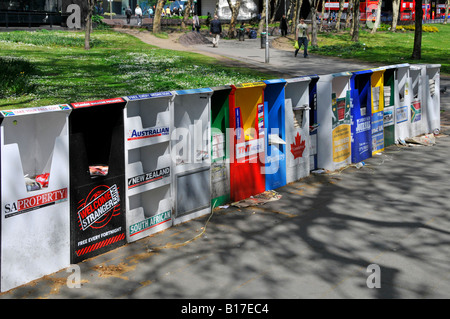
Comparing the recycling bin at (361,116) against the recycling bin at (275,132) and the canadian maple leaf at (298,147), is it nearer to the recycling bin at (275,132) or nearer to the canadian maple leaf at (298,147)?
the canadian maple leaf at (298,147)

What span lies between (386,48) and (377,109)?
31212mm

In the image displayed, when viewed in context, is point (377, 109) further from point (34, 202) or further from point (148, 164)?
point (34, 202)

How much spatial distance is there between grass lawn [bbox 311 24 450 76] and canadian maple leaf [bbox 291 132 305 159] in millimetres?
21616

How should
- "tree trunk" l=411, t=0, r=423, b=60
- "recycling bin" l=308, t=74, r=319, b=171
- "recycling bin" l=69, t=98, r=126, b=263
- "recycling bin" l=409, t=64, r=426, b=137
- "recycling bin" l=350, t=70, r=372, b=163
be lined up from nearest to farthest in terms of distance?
"recycling bin" l=69, t=98, r=126, b=263
"recycling bin" l=308, t=74, r=319, b=171
"recycling bin" l=350, t=70, r=372, b=163
"recycling bin" l=409, t=64, r=426, b=137
"tree trunk" l=411, t=0, r=423, b=60

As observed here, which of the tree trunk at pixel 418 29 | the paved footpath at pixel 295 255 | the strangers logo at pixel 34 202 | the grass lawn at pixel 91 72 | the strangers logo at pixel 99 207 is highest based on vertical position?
the tree trunk at pixel 418 29

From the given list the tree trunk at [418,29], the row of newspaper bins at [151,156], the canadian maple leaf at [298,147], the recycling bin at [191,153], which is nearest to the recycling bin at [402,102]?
the row of newspaper bins at [151,156]

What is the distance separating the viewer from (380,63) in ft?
105

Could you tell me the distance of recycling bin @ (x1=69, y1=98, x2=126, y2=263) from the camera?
6.44 m

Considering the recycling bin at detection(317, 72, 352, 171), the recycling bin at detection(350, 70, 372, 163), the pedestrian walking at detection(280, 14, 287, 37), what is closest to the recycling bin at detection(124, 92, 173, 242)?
the recycling bin at detection(317, 72, 352, 171)

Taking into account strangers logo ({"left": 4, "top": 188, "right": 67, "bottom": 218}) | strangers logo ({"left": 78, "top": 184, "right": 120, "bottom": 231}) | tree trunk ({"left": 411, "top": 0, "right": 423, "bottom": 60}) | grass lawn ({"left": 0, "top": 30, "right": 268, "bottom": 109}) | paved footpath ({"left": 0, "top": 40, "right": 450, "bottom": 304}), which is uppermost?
tree trunk ({"left": 411, "top": 0, "right": 423, "bottom": 60})

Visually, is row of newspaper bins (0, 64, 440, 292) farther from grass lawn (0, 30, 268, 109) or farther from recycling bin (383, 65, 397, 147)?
grass lawn (0, 30, 268, 109)

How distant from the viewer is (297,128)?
32.4ft

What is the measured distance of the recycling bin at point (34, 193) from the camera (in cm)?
574

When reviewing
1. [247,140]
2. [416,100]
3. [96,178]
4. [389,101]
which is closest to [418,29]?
[416,100]
